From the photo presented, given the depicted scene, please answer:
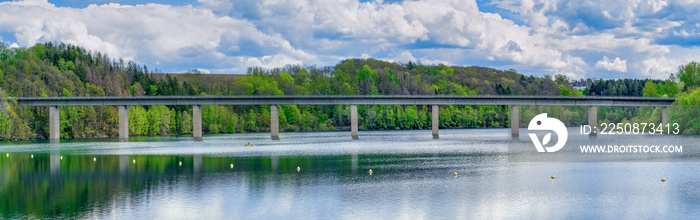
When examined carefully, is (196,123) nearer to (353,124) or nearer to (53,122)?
(53,122)

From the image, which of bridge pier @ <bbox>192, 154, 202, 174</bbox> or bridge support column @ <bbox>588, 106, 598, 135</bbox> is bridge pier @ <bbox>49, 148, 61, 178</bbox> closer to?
bridge pier @ <bbox>192, 154, 202, 174</bbox>

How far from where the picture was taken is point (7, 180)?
49.0 m

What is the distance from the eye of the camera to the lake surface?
33781mm

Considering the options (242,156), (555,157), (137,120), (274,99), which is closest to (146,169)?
(242,156)

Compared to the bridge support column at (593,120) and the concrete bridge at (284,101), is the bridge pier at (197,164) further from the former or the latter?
the bridge support column at (593,120)

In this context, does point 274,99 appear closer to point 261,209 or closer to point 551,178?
point 551,178

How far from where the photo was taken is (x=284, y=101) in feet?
402

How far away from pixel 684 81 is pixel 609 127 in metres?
19.5

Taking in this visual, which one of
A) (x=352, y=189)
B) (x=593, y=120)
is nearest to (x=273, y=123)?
(x=593, y=120)

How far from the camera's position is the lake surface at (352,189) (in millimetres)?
33781

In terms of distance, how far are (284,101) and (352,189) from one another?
81.7 m

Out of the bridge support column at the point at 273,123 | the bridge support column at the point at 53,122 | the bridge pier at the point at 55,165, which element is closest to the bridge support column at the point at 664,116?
the bridge support column at the point at 273,123

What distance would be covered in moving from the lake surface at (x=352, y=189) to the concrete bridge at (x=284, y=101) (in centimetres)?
5695

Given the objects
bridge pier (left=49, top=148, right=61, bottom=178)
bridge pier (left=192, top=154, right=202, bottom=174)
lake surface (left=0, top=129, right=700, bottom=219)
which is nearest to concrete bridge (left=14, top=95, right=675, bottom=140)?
bridge pier (left=49, top=148, right=61, bottom=178)
